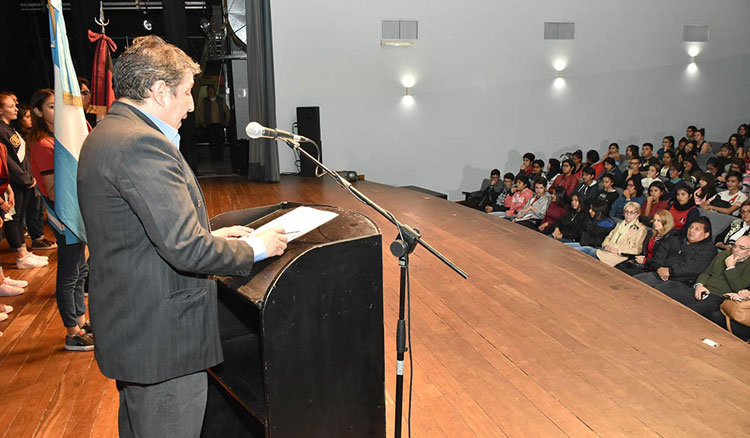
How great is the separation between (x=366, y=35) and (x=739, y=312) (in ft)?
19.9

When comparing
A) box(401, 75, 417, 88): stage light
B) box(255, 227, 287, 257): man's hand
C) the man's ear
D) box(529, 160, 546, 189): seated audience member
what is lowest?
box(529, 160, 546, 189): seated audience member

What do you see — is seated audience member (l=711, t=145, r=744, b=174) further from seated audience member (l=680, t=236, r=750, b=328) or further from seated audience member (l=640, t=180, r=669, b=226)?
seated audience member (l=680, t=236, r=750, b=328)

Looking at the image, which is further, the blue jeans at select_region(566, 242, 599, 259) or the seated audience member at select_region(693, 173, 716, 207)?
the seated audience member at select_region(693, 173, 716, 207)

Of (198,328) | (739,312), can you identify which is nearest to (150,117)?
(198,328)

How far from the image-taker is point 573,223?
5.58 metres

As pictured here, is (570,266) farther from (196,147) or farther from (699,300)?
(196,147)

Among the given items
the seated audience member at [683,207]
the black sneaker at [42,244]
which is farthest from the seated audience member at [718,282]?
the black sneaker at [42,244]

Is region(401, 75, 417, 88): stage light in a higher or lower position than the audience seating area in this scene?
higher

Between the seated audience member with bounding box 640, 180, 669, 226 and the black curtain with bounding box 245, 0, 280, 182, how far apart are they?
4.32 metres

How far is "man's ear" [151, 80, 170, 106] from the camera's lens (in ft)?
4.03

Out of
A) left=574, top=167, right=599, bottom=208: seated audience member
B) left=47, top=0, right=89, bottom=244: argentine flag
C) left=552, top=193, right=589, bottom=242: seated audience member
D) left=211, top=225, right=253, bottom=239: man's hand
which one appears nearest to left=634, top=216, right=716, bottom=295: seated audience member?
left=552, top=193, right=589, bottom=242: seated audience member

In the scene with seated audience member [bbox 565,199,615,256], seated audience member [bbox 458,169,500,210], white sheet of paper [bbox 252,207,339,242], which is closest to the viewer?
white sheet of paper [bbox 252,207,339,242]

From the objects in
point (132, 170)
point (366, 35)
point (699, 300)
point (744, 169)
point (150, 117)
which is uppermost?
point (366, 35)

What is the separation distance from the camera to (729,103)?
32.0 feet
